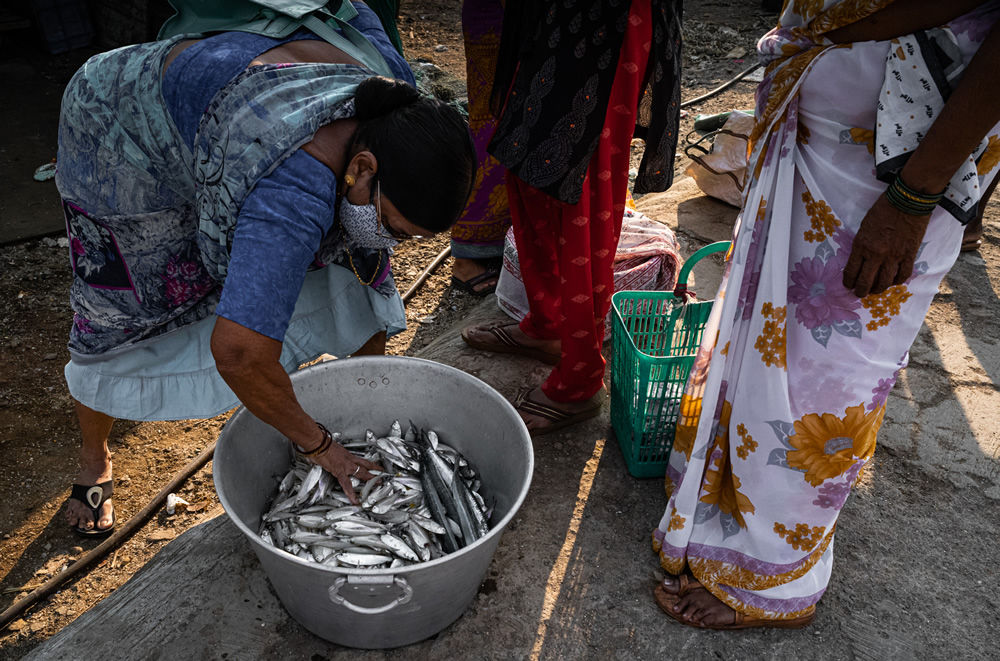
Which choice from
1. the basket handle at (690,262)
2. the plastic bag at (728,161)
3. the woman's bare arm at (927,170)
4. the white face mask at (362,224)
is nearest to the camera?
the woman's bare arm at (927,170)

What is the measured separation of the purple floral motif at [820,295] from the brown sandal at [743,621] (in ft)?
3.16

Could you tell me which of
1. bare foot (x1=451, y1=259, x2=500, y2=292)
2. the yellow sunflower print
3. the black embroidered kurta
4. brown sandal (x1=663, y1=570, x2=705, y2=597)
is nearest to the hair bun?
the black embroidered kurta

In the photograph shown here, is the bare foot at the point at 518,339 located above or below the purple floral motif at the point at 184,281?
below

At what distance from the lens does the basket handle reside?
8.01 feet

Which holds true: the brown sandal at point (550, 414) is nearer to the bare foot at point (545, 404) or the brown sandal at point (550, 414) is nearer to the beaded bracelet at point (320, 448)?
the bare foot at point (545, 404)

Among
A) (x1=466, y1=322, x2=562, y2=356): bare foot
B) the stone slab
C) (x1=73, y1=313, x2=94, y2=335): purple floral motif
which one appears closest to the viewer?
(x1=73, y1=313, x2=94, y2=335): purple floral motif

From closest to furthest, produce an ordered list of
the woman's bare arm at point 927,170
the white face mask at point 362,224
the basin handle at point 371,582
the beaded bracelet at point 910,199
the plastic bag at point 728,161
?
the woman's bare arm at point 927,170, the beaded bracelet at point 910,199, the basin handle at point 371,582, the white face mask at point 362,224, the plastic bag at point 728,161

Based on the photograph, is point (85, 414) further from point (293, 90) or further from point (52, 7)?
point (52, 7)

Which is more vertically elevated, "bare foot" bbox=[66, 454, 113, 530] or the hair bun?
the hair bun

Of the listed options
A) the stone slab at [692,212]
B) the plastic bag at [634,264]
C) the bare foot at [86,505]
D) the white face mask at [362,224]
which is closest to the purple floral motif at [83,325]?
the bare foot at [86,505]

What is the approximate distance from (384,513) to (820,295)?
54.8 inches

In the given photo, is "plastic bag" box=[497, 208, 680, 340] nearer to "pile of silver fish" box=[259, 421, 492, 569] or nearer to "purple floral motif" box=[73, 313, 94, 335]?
"pile of silver fish" box=[259, 421, 492, 569]

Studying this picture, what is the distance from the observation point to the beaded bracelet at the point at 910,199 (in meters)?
1.54

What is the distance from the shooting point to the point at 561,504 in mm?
2576
